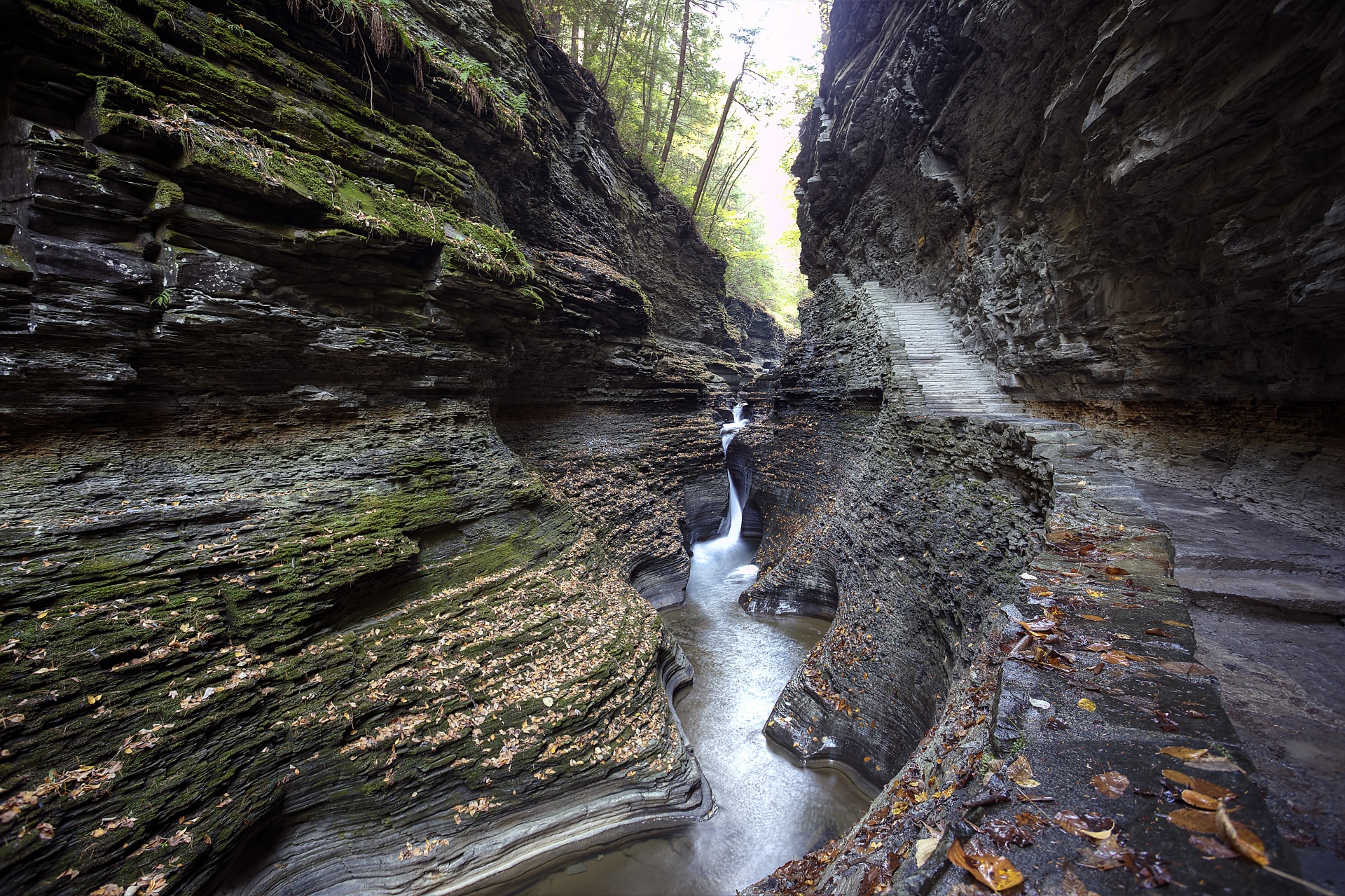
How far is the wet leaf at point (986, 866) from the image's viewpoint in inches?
55.2

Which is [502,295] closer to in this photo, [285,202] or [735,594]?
[285,202]

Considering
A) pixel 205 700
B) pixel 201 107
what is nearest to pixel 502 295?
pixel 201 107

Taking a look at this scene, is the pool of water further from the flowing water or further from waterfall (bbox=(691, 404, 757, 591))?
waterfall (bbox=(691, 404, 757, 591))

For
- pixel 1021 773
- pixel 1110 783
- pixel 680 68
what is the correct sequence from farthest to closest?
1. pixel 680 68
2. pixel 1021 773
3. pixel 1110 783

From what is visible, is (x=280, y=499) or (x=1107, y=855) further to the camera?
(x=280, y=499)

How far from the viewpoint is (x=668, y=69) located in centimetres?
1614

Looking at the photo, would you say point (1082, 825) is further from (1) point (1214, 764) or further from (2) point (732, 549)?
(2) point (732, 549)

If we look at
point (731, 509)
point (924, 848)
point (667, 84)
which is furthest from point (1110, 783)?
point (667, 84)

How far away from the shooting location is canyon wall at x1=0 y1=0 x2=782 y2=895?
142 inches

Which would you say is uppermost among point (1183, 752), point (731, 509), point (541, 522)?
point (1183, 752)

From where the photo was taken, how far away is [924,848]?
1.80 metres

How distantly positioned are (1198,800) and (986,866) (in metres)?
0.67

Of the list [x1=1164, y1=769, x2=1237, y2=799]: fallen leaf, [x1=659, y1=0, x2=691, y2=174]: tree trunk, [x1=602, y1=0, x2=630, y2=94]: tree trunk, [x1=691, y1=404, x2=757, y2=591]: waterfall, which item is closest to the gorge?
[x1=1164, y1=769, x2=1237, y2=799]: fallen leaf

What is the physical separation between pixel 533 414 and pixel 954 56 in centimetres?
1168
